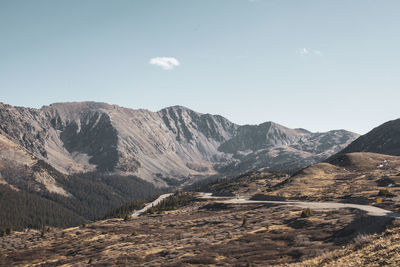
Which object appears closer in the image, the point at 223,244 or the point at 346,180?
the point at 223,244

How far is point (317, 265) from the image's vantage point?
24781mm

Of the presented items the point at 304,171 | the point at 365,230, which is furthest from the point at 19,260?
the point at 304,171

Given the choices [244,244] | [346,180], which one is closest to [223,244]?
[244,244]

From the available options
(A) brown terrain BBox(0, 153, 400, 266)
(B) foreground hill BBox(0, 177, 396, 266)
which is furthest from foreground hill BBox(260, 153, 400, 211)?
(B) foreground hill BBox(0, 177, 396, 266)

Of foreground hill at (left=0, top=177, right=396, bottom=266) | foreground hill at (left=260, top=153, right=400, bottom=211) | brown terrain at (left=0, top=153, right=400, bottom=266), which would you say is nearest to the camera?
brown terrain at (left=0, top=153, right=400, bottom=266)

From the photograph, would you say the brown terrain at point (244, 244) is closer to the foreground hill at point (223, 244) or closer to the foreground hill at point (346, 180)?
the foreground hill at point (223, 244)

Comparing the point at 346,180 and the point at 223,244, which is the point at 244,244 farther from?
the point at 346,180

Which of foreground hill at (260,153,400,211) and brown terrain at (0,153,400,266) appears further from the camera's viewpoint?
foreground hill at (260,153,400,211)

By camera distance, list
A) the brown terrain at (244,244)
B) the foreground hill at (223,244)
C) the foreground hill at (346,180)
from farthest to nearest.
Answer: the foreground hill at (346,180) < the foreground hill at (223,244) < the brown terrain at (244,244)

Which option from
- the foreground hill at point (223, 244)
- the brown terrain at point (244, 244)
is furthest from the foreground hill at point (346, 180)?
the foreground hill at point (223, 244)

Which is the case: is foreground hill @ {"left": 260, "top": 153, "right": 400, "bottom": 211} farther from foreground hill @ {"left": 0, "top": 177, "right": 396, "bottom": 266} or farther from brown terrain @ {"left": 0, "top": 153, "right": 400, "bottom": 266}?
foreground hill @ {"left": 0, "top": 177, "right": 396, "bottom": 266}

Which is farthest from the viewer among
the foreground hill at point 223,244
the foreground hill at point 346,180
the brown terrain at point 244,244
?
the foreground hill at point 346,180

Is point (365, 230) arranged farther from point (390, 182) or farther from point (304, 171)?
point (304, 171)

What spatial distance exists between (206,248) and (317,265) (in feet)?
81.0
